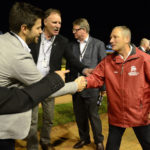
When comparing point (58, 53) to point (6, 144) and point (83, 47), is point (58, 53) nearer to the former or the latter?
point (83, 47)

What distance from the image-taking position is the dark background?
953 inches

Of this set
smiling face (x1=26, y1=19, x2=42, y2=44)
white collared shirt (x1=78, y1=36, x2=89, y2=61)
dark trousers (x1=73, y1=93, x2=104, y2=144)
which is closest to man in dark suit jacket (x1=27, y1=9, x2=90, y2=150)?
white collared shirt (x1=78, y1=36, x2=89, y2=61)

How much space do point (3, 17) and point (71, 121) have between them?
19.9 meters

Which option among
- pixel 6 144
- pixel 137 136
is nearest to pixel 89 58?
pixel 137 136

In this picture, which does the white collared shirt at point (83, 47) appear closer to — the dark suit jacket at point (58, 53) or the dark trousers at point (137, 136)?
the dark suit jacket at point (58, 53)

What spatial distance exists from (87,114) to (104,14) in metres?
24.5

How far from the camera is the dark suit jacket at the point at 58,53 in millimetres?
3475

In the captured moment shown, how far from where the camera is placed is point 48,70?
3498mm

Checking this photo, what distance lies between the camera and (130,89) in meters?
2.69

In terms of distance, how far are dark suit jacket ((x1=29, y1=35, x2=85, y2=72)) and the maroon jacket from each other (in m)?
0.87

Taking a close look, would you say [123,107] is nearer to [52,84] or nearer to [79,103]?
[79,103]

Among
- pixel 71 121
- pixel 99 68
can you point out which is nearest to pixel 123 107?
pixel 99 68

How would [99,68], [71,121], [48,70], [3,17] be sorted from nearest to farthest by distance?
[99,68] < [48,70] < [71,121] < [3,17]

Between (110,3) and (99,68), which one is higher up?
(110,3)
